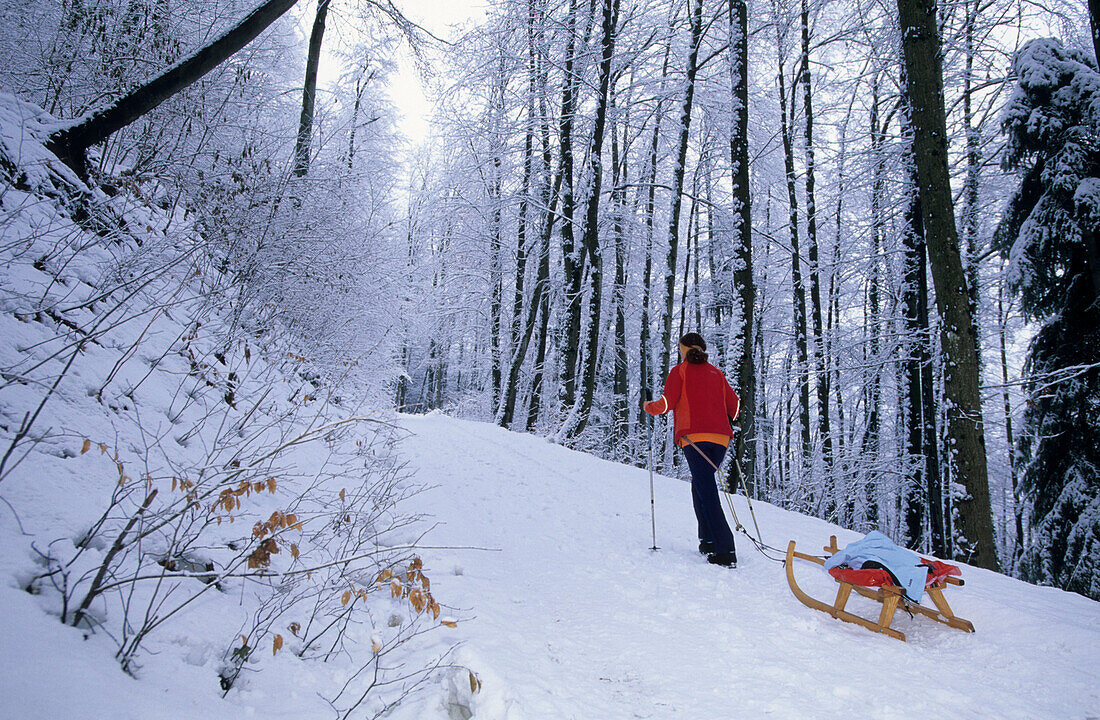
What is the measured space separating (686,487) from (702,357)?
4273mm

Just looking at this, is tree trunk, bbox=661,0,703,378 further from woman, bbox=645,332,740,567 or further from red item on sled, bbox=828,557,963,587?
red item on sled, bbox=828,557,963,587

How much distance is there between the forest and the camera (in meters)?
6.06

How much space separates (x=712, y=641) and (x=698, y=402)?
2.48 metres

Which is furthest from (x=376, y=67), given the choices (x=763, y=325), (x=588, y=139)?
(x=763, y=325)

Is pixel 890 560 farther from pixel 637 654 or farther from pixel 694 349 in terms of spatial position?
pixel 694 349

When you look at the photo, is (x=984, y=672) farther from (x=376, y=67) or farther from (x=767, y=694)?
(x=376, y=67)

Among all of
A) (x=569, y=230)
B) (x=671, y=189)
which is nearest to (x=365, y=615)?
(x=569, y=230)

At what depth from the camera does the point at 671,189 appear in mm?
13211

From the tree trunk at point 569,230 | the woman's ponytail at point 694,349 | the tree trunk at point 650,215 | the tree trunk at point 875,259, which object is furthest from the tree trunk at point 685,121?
the woman's ponytail at point 694,349

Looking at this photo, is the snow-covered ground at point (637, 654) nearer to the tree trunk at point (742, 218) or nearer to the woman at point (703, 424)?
the woman at point (703, 424)

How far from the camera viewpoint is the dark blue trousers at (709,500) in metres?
4.96

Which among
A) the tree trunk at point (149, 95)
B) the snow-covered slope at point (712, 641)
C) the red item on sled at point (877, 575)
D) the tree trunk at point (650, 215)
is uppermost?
the tree trunk at point (650, 215)

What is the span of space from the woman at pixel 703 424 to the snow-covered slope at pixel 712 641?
0.37m

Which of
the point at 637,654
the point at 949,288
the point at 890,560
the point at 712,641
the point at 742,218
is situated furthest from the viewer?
the point at 742,218
